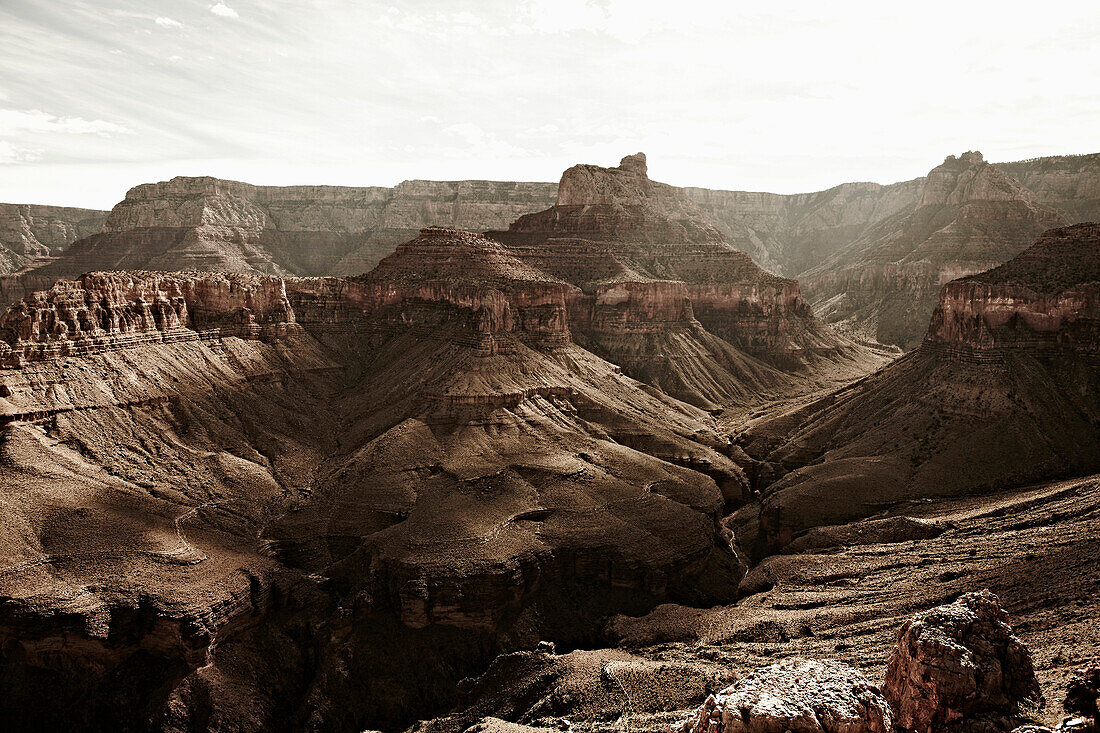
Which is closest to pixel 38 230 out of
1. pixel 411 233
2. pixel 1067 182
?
pixel 411 233

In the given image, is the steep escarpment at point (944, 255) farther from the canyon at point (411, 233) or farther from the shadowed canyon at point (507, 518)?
the shadowed canyon at point (507, 518)

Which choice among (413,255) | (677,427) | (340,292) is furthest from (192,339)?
(677,427)

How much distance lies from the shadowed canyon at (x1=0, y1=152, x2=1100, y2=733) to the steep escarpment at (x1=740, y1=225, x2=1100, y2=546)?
0.38m

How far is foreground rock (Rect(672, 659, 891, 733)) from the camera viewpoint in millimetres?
19453

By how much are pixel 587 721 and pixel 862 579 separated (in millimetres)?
22052

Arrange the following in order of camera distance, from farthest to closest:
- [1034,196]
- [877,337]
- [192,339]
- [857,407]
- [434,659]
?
[1034,196] < [877,337] < [857,407] < [192,339] < [434,659]

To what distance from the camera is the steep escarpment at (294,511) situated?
1558 inches

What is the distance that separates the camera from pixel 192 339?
71.0m

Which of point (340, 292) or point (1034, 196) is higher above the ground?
point (1034, 196)

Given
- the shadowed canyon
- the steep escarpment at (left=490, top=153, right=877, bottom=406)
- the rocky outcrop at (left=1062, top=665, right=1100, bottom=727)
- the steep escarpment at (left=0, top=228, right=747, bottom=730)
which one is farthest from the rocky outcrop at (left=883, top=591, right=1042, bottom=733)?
the steep escarpment at (left=490, top=153, right=877, bottom=406)

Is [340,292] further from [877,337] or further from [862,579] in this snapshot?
[877,337]

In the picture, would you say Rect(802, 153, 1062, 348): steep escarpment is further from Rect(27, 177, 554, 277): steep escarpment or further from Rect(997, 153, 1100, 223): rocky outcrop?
Rect(27, 177, 554, 277): steep escarpment

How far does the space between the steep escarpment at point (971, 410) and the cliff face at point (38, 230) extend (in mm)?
172325

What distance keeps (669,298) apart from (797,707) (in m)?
110
